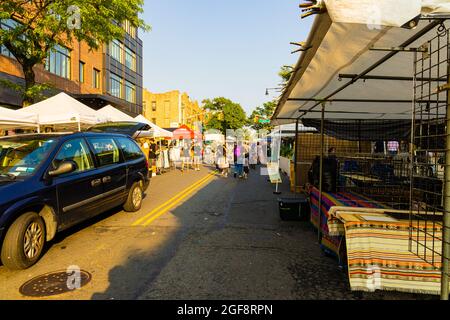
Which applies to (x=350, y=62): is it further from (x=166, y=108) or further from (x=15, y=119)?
(x=166, y=108)

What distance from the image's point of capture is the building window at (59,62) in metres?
22.1

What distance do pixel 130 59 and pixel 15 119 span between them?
32286mm

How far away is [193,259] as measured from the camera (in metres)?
4.76

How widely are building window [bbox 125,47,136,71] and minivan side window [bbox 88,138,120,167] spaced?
34342mm

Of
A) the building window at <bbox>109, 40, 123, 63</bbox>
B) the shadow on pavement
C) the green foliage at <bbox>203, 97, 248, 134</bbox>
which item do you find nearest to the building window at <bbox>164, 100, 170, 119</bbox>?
the green foliage at <bbox>203, 97, 248, 134</bbox>

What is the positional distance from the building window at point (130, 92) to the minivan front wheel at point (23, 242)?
36068mm

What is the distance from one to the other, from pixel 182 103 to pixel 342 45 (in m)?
63.6

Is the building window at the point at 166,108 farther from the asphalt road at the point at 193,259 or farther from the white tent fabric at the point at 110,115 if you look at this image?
the asphalt road at the point at 193,259

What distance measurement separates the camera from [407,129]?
354 inches

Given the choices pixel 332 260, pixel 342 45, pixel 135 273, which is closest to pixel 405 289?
pixel 332 260

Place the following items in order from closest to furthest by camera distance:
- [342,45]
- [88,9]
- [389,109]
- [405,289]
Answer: [342,45] < [405,289] < [389,109] < [88,9]

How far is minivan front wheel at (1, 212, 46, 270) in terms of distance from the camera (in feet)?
13.7
